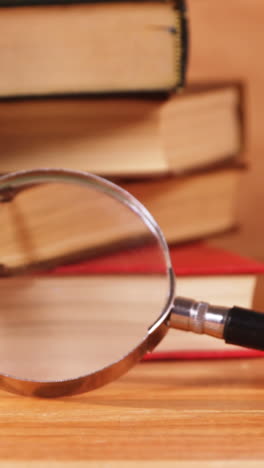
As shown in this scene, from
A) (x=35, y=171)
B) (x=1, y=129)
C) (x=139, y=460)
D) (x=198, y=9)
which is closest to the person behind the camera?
(x=139, y=460)

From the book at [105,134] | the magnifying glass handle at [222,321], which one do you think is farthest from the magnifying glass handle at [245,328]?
the book at [105,134]

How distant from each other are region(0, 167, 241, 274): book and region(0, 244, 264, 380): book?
4 cm

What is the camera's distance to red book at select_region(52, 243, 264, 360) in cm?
69

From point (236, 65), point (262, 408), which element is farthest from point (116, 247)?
point (236, 65)

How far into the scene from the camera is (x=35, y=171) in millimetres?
648

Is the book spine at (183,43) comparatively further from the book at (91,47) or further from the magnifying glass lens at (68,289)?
the magnifying glass lens at (68,289)

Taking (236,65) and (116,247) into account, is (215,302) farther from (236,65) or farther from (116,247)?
(236,65)

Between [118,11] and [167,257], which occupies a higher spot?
[118,11]

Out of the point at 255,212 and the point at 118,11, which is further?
the point at 255,212

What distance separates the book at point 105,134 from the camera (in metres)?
0.75

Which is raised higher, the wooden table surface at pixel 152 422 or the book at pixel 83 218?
the book at pixel 83 218

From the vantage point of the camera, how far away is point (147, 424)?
0.55m

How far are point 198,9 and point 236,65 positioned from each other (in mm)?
135

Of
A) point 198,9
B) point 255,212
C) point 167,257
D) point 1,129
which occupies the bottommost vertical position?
point 255,212
